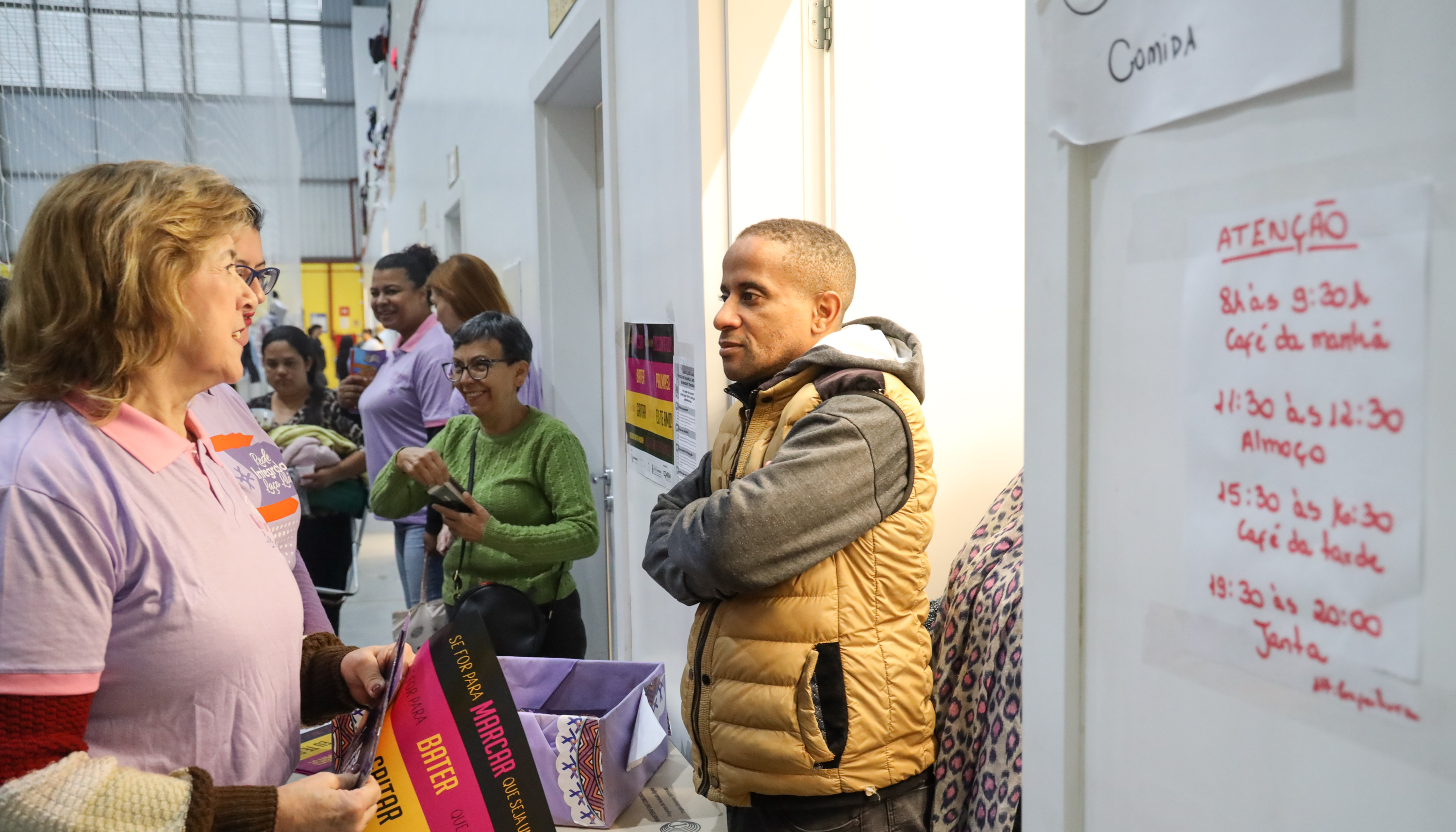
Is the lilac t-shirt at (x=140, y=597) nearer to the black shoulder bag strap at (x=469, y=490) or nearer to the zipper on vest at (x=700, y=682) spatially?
the zipper on vest at (x=700, y=682)

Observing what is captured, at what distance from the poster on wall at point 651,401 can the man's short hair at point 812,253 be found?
2.16 ft

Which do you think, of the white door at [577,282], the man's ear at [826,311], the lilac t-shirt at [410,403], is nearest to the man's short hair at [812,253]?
the man's ear at [826,311]

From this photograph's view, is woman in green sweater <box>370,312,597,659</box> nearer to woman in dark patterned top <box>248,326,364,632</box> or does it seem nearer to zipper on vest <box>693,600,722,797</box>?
woman in dark patterned top <box>248,326,364,632</box>

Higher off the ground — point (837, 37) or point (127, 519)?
point (837, 37)

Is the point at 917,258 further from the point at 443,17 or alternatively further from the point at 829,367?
the point at 443,17

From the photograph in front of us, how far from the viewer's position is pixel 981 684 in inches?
55.2

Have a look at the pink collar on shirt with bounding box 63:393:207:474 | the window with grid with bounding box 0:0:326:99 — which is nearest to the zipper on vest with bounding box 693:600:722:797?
the pink collar on shirt with bounding box 63:393:207:474

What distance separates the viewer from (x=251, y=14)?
4957mm

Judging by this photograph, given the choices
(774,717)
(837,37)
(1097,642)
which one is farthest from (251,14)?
(1097,642)

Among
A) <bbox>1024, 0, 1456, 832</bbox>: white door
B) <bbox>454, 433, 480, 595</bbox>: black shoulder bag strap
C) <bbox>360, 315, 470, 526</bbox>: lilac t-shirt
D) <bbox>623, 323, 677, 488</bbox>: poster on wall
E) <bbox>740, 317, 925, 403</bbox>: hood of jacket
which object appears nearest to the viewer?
<bbox>1024, 0, 1456, 832</bbox>: white door

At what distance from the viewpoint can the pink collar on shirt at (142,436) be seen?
99 centimetres

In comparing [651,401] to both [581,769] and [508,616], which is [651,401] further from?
[581,769]

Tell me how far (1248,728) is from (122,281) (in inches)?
45.0

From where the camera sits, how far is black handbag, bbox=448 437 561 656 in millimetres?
Result: 2354
